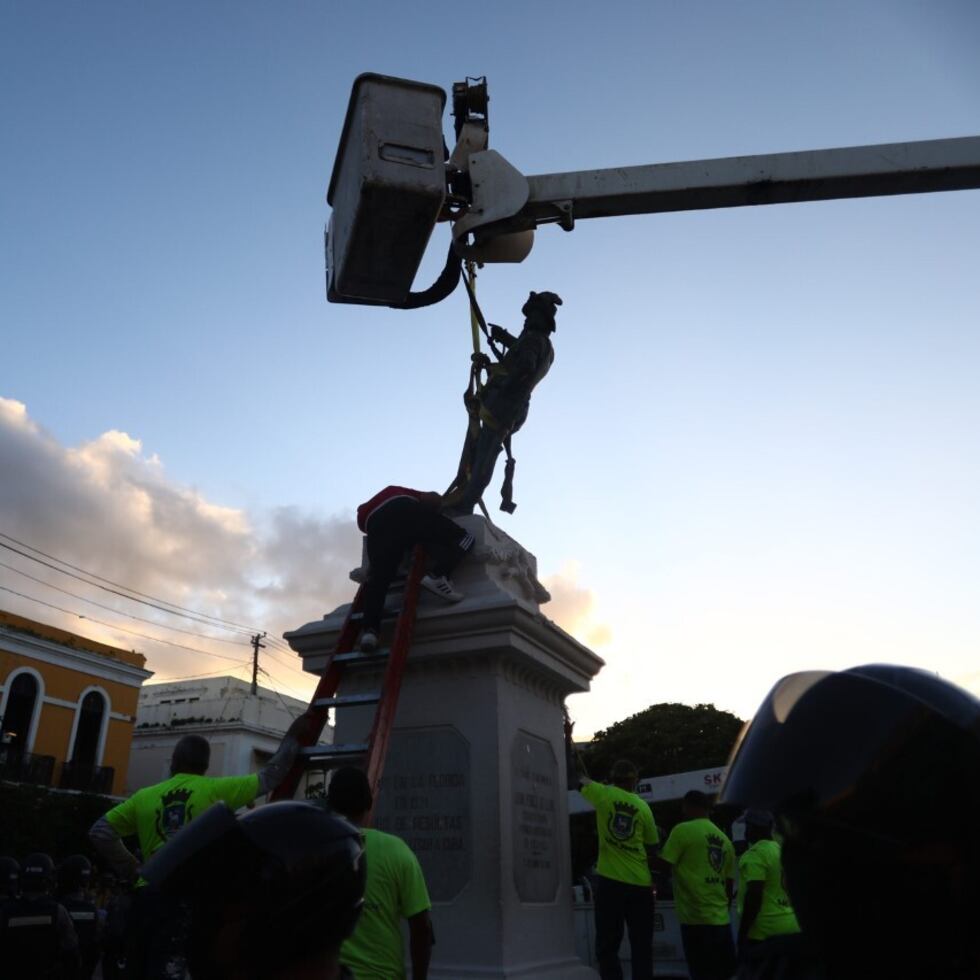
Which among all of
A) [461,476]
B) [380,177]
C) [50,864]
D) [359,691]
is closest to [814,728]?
[380,177]

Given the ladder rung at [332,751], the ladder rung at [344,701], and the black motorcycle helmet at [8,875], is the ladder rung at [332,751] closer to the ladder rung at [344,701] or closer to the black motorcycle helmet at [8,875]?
the ladder rung at [344,701]

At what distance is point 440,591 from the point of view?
545 centimetres

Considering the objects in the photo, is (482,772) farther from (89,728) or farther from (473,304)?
(89,728)

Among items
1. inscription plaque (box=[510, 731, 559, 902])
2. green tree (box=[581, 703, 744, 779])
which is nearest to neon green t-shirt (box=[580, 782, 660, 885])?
inscription plaque (box=[510, 731, 559, 902])

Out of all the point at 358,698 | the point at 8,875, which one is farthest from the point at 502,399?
the point at 8,875

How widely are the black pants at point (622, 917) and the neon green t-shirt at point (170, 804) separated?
105 inches

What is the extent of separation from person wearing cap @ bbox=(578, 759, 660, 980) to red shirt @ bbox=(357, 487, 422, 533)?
225cm

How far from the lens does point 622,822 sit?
5609 millimetres

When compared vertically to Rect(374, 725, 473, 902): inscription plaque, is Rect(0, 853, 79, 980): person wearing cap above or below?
below

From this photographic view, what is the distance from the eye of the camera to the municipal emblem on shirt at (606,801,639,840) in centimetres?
559

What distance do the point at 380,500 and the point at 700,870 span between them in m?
3.22

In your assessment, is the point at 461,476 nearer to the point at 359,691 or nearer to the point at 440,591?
the point at 440,591

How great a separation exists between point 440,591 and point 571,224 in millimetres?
2295

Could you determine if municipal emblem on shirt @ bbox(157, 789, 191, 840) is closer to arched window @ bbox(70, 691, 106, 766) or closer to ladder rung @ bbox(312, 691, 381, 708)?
ladder rung @ bbox(312, 691, 381, 708)
